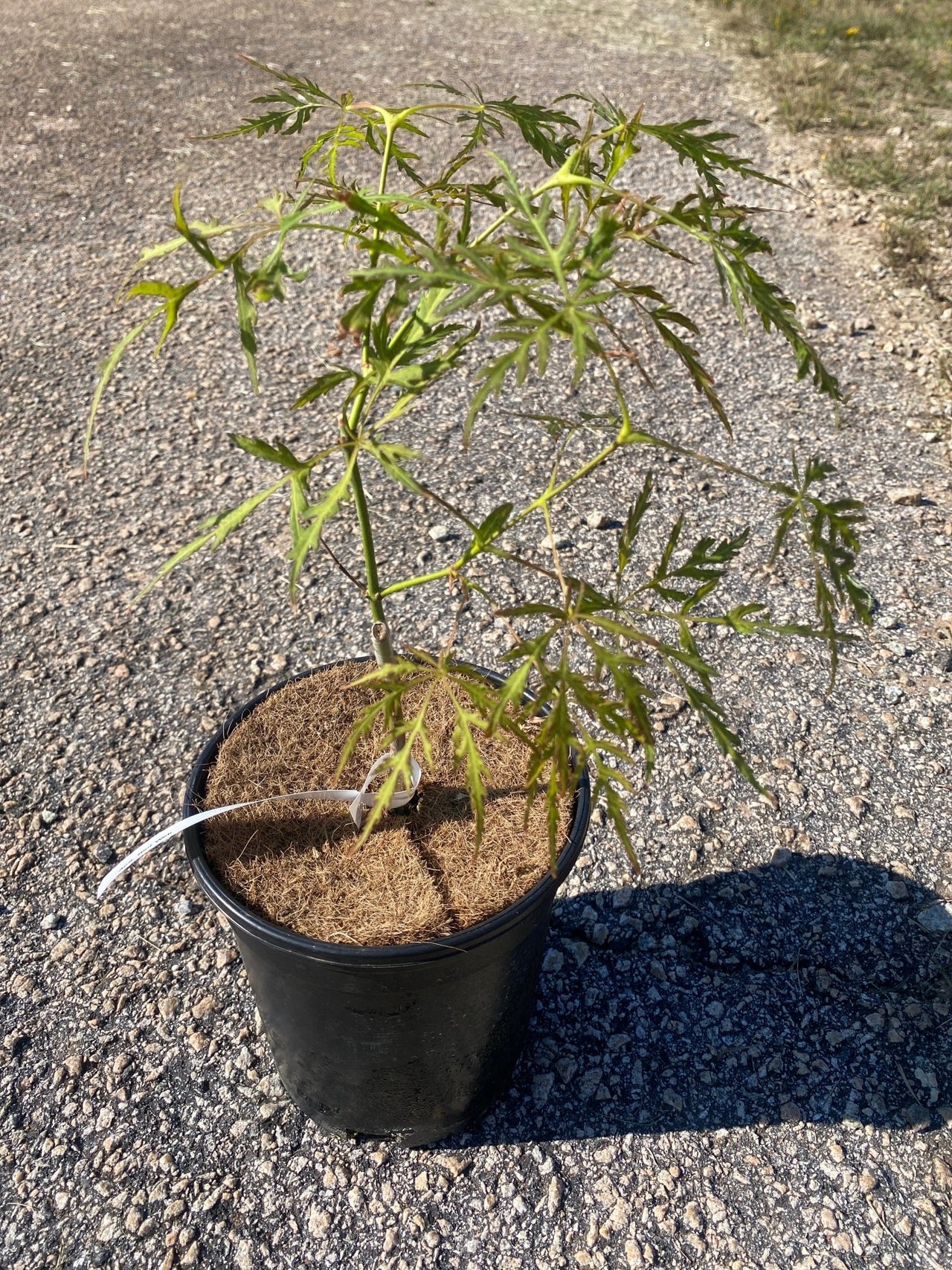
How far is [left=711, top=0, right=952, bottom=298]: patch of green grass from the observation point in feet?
16.0

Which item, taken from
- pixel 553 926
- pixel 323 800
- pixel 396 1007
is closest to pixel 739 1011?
pixel 553 926

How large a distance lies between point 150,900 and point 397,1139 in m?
0.76

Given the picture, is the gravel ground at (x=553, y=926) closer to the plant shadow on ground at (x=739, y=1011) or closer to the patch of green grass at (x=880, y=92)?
the plant shadow on ground at (x=739, y=1011)

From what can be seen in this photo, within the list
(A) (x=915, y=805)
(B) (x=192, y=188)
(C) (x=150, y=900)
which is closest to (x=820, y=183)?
(B) (x=192, y=188)

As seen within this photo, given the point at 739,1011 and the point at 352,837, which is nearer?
the point at 352,837

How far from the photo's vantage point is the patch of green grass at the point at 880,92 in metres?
4.88

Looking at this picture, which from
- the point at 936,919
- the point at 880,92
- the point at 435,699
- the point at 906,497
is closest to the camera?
the point at 435,699

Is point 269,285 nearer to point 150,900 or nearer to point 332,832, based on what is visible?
point 332,832

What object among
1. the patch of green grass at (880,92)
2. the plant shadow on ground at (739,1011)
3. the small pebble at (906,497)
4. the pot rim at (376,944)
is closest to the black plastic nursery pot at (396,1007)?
the pot rim at (376,944)

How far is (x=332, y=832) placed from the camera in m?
1.71

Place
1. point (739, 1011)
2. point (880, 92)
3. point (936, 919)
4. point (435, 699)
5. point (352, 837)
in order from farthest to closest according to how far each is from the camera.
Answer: point (880, 92)
point (936, 919)
point (739, 1011)
point (435, 699)
point (352, 837)

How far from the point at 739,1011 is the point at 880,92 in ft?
20.3

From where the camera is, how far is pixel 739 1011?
2.06 metres

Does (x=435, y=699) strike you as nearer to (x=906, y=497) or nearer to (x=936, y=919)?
(x=936, y=919)
